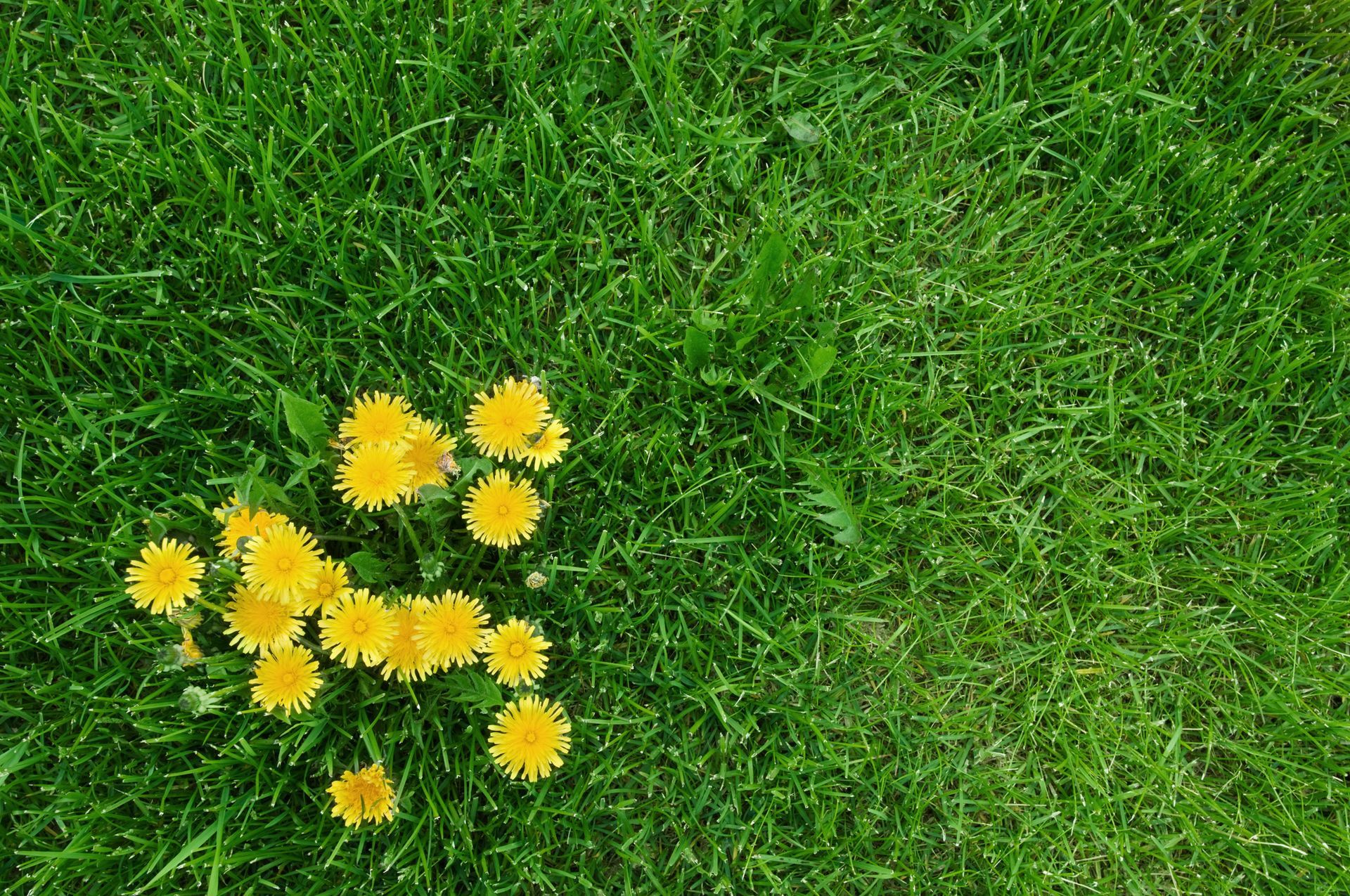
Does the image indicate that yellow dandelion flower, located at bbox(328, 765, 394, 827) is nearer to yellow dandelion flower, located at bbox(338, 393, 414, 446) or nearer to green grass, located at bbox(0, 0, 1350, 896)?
green grass, located at bbox(0, 0, 1350, 896)

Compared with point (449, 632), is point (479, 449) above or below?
above

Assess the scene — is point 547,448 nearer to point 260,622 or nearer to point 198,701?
point 260,622

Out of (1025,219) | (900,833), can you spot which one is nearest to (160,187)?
(1025,219)

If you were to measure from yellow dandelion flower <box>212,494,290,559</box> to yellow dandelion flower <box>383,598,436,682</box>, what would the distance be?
0.33 meters

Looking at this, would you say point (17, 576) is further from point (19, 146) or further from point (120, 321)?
point (19, 146)

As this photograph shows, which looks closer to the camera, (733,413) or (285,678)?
(285,678)

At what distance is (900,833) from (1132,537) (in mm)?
1023

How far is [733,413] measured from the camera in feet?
8.13

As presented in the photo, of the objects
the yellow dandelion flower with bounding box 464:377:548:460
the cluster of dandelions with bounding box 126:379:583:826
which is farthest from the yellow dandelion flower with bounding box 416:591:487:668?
the yellow dandelion flower with bounding box 464:377:548:460

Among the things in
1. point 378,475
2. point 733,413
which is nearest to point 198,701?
point 378,475

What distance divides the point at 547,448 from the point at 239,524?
0.66 meters

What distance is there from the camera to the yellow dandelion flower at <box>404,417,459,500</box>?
6.82 feet

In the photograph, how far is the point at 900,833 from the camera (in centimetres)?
239

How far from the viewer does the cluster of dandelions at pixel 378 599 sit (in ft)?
6.48
